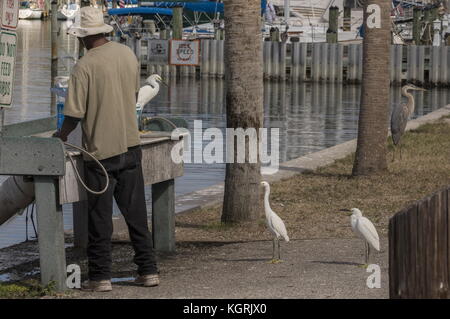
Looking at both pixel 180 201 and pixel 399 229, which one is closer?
pixel 399 229

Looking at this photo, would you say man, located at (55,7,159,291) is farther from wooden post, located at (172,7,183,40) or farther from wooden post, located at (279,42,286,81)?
wooden post, located at (172,7,183,40)

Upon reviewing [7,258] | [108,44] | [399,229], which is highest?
[108,44]

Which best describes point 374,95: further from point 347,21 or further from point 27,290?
point 347,21

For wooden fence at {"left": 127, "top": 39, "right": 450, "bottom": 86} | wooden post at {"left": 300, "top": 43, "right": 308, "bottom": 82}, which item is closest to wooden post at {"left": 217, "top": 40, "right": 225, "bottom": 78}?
wooden fence at {"left": 127, "top": 39, "right": 450, "bottom": 86}

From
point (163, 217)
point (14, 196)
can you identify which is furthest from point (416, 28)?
point (14, 196)

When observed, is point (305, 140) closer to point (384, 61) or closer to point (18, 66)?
point (384, 61)

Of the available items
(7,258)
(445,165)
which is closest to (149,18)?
(445,165)

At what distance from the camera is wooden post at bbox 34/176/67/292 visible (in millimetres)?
8445

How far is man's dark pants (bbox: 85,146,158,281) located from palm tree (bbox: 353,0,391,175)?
303 inches

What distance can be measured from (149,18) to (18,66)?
12089 millimetres

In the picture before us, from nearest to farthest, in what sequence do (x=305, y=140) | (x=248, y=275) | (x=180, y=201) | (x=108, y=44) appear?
(x=108, y=44), (x=248, y=275), (x=180, y=201), (x=305, y=140)

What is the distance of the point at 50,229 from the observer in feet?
27.8

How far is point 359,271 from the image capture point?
30.3ft

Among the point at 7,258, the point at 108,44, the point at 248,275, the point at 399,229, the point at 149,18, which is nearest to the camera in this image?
the point at 399,229
